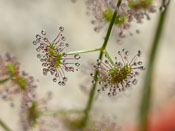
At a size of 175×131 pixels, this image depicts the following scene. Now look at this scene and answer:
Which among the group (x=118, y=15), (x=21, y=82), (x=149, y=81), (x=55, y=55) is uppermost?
(x=118, y=15)

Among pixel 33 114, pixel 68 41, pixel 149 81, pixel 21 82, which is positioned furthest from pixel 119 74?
pixel 68 41

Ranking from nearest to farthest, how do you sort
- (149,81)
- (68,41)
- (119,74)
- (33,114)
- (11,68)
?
(119,74) → (11,68) → (33,114) → (149,81) → (68,41)

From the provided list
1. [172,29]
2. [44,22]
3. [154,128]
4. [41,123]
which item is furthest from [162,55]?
[41,123]

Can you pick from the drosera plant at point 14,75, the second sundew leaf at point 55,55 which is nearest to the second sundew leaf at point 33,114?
the drosera plant at point 14,75

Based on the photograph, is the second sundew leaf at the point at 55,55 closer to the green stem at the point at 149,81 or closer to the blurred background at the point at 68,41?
the green stem at the point at 149,81

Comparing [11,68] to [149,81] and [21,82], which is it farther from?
[149,81]

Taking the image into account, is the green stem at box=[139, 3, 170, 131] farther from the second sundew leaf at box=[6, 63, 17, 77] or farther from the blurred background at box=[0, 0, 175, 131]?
the blurred background at box=[0, 0, 175, 131]

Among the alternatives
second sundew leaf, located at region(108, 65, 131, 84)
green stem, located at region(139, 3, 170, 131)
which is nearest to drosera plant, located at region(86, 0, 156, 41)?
second sundew leaf, located at region(108, 65, 131, 84)

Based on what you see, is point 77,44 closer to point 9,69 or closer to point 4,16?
point 4,16
